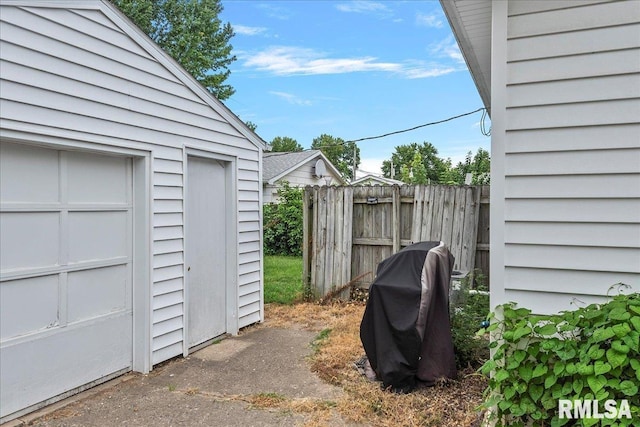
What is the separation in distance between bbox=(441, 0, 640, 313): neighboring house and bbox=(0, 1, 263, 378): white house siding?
3.14 metres

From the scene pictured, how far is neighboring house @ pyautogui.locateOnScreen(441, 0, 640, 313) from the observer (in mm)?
2402

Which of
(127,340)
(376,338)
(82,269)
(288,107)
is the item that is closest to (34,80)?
(82,269)

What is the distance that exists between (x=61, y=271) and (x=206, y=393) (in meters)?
1.56

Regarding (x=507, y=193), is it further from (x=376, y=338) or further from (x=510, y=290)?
(x=376, y=338)

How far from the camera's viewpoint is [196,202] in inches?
192

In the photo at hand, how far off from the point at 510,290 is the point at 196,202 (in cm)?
349

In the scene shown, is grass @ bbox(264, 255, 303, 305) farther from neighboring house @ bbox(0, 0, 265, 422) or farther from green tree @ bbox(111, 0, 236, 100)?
green tree @ bbox(111, 0, 236, 100)

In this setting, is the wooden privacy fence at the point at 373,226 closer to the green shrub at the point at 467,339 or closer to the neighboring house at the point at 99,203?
the green shrub at the point at 467,339

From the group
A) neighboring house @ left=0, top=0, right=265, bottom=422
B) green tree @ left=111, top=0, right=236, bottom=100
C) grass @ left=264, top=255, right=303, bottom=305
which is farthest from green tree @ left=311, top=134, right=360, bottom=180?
neighboring house @ left=0, top=0, right=265, bottom=422

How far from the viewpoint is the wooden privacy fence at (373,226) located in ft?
19.1

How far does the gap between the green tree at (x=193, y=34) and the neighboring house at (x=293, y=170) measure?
14.3 ft

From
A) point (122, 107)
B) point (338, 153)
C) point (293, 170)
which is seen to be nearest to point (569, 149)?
point (122, 107)

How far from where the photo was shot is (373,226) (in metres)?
A: 6.57

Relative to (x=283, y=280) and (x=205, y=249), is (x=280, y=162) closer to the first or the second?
(x=283, y=280)
